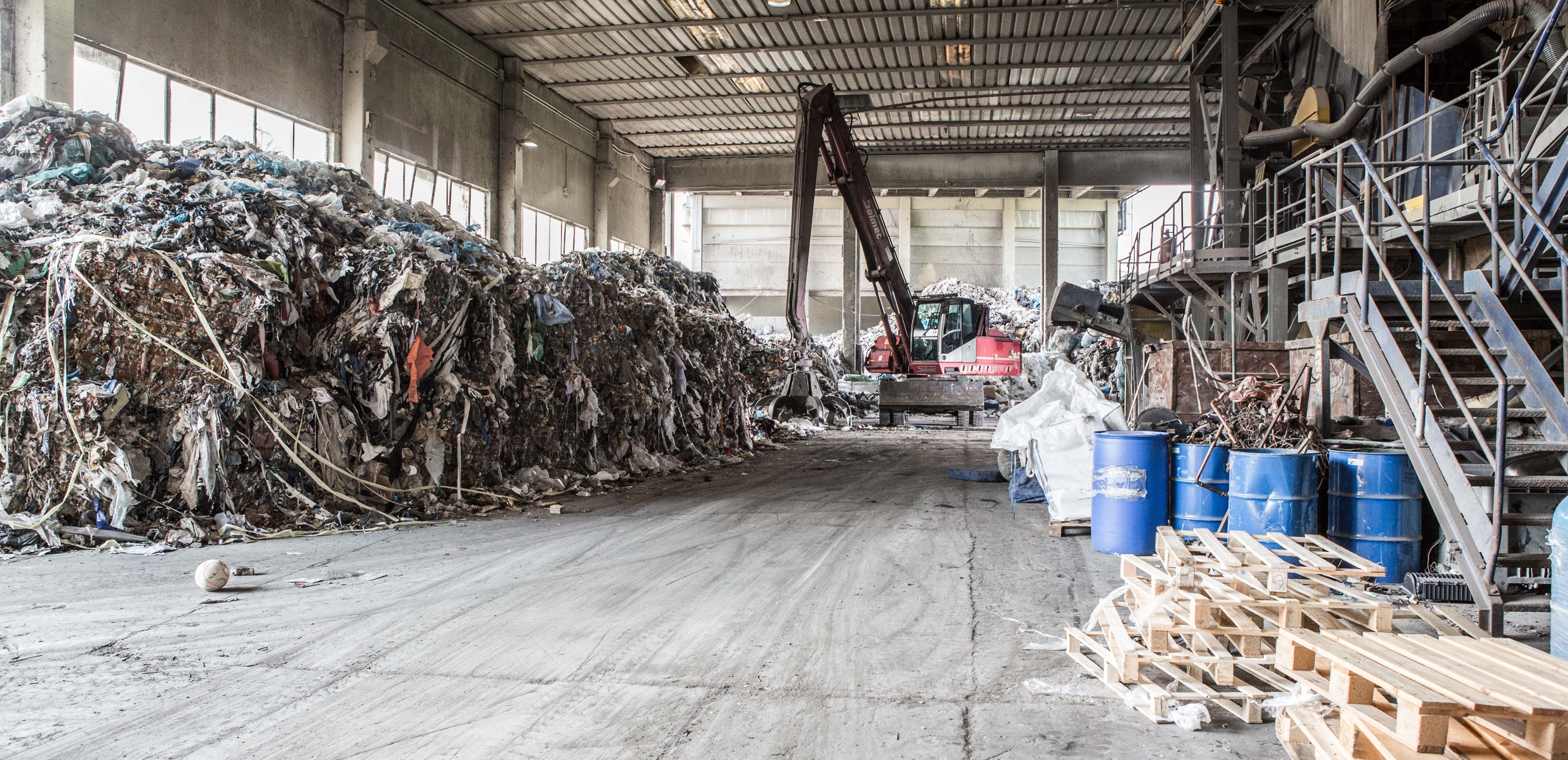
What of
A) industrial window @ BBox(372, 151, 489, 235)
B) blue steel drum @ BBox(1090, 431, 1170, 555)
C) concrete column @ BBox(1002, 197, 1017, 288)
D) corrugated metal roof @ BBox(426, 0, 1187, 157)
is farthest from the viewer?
concrete column @ BBox(1002, 197, 1017, 288)

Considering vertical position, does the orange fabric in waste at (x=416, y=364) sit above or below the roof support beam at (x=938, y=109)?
below

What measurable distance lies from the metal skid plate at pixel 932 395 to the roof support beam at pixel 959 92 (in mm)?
6956

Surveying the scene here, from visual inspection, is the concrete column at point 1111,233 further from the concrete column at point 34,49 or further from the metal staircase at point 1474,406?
the concrete column at point 34,49

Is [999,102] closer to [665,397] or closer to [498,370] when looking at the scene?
[665,397]

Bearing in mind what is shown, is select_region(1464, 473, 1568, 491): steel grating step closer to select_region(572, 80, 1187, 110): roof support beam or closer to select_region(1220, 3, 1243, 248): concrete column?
select_region(1220, 3, 1243, 248): concrete column

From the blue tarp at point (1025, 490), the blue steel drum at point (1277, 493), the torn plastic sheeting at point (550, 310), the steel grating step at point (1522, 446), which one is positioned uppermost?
the torn plastic sheeting at point (550, 310)

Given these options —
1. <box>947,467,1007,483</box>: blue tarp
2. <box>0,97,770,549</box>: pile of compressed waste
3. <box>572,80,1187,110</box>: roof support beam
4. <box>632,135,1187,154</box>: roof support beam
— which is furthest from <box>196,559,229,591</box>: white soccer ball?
<box>632,135,1187,154</box>: roof support beam

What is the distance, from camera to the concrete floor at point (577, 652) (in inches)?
126

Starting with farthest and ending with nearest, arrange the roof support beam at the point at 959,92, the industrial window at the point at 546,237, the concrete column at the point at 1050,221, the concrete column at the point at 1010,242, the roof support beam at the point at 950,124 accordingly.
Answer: the concrete column at the point at 1010,242 < the concrete column at the point at 1050,221 < the roof support beam at the point at 950,124 < the industrial window at the point at 546,237 < the roof support beam at the point at 959,92

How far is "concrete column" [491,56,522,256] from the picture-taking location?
64.8 feet

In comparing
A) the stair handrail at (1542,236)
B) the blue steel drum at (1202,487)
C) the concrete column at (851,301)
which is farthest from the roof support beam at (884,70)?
the blue steel drum at (1202,487)

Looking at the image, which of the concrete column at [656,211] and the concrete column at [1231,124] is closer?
the concrete column at [1231,124]

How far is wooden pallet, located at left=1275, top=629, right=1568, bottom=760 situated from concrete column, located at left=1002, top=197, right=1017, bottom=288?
33.6 meters

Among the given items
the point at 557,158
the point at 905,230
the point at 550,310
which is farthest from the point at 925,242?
the point at 550,310
